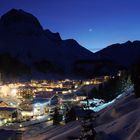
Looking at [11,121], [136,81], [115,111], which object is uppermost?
[136,81]

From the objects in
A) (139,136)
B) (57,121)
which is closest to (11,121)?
(57,121)

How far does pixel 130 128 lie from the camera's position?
2611 cm

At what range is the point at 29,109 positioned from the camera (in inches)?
2773

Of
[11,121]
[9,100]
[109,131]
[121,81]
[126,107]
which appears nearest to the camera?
[109,131]

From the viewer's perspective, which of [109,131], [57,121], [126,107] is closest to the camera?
[109,131]

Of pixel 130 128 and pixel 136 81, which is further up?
pixel 136 81

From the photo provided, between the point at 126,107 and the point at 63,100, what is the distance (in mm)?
53249

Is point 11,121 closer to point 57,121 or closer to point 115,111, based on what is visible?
point 57,121

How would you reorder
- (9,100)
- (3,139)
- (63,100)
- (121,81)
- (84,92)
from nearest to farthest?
(3,139) → (121,81) → (9,100) → (63,100) → (84,92)

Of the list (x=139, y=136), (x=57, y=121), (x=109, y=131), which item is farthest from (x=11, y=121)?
(x=139, y=136)

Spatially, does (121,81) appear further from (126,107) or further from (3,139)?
(3,139)

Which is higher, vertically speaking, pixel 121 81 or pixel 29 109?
pixel 121 81

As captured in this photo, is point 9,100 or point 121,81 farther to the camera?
point 9,100

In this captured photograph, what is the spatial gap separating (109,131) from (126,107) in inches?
274
